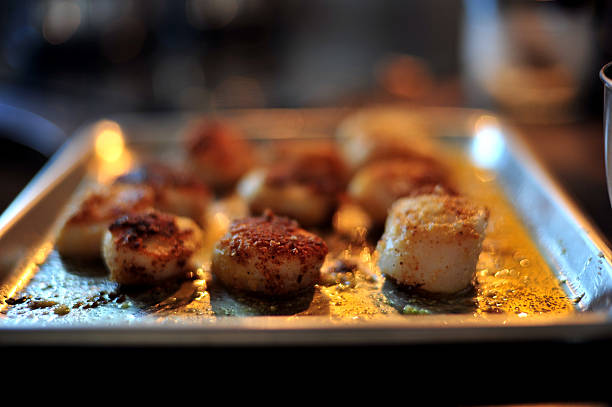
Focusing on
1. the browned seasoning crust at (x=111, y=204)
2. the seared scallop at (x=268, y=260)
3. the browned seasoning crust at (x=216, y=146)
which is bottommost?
the seared scallop at (x=268, y=260)

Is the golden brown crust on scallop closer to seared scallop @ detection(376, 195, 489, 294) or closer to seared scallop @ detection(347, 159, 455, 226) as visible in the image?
seared scallop @ detection(376, 195, 489, 294)

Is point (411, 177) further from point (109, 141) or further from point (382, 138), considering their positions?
point (109, 141)

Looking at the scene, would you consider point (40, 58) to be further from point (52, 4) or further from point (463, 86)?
point (463, 86)

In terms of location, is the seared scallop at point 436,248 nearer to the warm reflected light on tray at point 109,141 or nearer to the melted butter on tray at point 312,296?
the melted butter on tray at point 312,296

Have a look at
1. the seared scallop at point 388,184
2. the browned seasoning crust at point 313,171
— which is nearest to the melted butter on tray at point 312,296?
the seared scallop at point 388,184

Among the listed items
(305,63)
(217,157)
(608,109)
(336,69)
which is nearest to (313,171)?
(217,157)

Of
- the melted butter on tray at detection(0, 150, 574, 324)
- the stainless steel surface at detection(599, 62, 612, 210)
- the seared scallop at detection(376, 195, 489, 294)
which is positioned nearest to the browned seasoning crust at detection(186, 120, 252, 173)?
the melted butter on tray at detection(0, 150, 574, 324)
